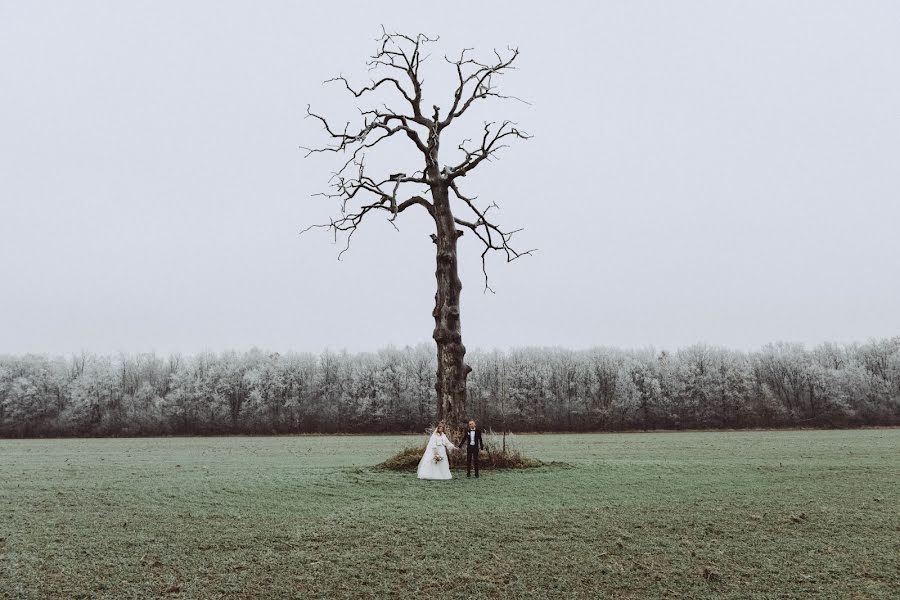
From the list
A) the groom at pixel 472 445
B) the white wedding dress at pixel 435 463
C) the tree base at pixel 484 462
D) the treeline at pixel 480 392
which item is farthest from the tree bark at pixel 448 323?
the treeline at pixel 480 392

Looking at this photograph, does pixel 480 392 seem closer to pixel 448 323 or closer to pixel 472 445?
pixel 448 323

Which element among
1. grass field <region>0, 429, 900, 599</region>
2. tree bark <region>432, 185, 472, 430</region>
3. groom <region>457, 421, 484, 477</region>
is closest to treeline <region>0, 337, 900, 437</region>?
tree bark <region>432, 185, 472, 430</region>

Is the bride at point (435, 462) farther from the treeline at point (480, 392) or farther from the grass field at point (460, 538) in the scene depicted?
the treeline at point (480, 392)

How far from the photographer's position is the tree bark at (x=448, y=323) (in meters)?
20.9

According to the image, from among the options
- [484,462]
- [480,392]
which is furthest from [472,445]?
[480,392]

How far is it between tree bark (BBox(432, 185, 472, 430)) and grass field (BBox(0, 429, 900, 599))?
4129mm

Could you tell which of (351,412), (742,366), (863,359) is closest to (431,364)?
(351,412)

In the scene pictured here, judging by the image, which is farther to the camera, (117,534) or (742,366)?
(742,366)

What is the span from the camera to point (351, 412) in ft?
277

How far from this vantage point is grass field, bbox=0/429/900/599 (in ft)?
26.2

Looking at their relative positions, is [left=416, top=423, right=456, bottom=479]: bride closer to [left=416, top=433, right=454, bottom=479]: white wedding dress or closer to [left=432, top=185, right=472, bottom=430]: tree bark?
[left=416, top=433, right=454, bottom=479]: white wedding dress

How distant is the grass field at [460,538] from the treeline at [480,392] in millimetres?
63200

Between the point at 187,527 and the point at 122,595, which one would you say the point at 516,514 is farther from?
the point at 122,595

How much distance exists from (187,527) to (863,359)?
99255 millimetres
